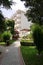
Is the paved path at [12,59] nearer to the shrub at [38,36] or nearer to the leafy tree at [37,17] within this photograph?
the shrub at [38,36]

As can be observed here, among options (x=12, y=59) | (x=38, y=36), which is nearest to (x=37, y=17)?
Result: (x=38, y=36)

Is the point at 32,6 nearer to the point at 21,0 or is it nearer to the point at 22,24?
the point at 21,0

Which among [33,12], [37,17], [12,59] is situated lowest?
[12,59]

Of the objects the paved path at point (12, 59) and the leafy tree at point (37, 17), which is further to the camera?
the leafy tree at point (37, 17)

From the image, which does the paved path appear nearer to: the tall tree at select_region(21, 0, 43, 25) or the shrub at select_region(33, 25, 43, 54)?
the shrub at select_region(33, 25, 43, 54)

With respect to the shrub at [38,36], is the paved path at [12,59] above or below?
below

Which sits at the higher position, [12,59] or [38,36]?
[38,36]

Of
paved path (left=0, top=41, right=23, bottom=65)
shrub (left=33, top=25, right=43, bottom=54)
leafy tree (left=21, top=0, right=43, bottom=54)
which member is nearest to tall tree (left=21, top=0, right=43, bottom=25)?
leafy tree (left=21, top=0, right=43, bottom=54)

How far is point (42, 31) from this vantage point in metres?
18.6

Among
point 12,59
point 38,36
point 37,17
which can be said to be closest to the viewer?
point 12,59

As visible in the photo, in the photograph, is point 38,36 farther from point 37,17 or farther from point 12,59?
point 37,17

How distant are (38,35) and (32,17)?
762 cm

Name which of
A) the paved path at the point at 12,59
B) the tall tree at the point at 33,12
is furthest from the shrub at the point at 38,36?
the tall tree at the point at 33,12

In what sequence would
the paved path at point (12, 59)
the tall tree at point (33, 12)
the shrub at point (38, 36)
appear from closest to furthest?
the paved path at point (12, 59)
the shrub at point (38, 36)
the tall tree at point (33, 12)
